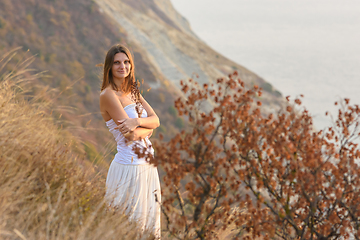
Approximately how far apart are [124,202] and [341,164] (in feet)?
6.54

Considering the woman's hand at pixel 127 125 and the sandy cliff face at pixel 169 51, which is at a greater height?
the sandy cliff face at pixel 169 51

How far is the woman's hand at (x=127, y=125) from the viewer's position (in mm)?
3375

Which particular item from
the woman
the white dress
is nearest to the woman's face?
the woman

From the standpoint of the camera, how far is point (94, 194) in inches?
114

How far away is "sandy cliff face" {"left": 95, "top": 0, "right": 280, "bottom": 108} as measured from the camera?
55.9 metres

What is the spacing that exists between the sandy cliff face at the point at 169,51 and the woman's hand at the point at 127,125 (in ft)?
151

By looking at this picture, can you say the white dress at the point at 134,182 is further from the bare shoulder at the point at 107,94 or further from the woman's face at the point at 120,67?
the woman's face at the point at 120,67

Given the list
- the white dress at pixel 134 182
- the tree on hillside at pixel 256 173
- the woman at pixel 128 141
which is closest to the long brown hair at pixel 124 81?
the woman at pixel 128 141

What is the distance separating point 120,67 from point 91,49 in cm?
4964

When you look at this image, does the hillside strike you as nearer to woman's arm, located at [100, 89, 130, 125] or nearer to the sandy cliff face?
the sandy cliff face

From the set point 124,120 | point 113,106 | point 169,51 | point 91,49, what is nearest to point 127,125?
point 124,120

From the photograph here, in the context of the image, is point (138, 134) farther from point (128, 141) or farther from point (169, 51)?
point (169, 51)

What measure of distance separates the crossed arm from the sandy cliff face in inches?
1802

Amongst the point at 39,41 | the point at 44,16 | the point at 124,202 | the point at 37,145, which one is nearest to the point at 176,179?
the point at 124,202
